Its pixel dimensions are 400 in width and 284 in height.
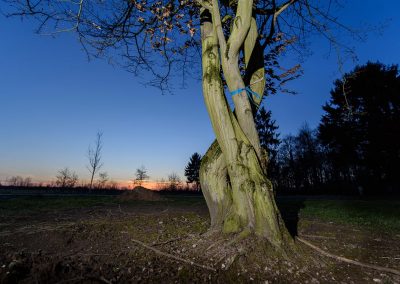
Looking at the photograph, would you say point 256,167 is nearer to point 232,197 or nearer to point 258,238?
point 232,197

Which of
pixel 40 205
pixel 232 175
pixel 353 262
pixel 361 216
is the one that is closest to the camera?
pixel 353 262

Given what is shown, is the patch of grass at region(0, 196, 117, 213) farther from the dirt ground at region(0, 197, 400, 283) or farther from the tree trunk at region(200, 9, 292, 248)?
the tree trunk at region(200, 9, 292, 248)

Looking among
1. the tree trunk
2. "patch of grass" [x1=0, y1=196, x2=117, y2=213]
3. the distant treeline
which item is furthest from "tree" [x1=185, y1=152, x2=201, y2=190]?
the tree trunk

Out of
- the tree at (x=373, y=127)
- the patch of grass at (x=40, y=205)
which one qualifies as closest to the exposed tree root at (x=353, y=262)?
the patch of grass at (x=40, y=205)

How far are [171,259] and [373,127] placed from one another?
82.9 ft

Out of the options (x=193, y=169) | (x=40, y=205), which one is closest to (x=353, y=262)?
(x=40, y=205)

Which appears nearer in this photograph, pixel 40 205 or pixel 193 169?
pixel 40 205

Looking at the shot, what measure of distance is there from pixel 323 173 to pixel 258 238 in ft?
172

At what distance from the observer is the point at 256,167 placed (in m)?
3.62

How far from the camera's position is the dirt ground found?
2.62m

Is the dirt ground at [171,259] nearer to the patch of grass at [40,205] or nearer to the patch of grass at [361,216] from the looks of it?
the patch of grass at [361,216]

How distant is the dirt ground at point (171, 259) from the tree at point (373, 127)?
68.7ft

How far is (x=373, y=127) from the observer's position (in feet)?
73.3

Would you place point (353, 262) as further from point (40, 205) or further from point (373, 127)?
point (373, 127)
